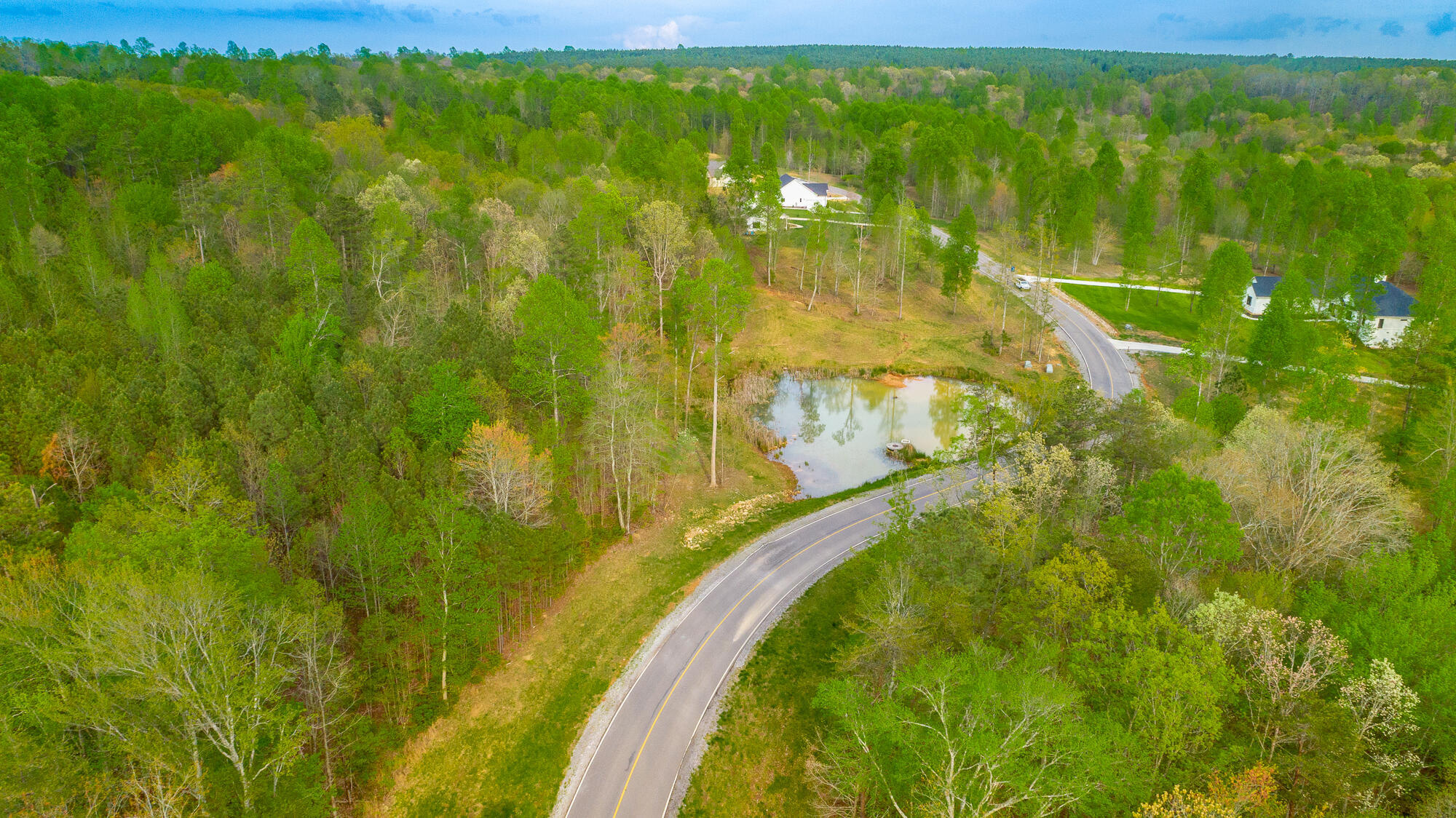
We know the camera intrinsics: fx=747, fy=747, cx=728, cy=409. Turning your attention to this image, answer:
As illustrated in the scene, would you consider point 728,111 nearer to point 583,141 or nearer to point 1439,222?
point 583,141

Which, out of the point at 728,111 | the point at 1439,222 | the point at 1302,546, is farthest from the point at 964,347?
the point at 728,111

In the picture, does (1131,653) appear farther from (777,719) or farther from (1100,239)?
(1100,239)

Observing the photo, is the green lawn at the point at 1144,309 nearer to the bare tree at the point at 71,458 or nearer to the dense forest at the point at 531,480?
the dense forest at the point at 531,480

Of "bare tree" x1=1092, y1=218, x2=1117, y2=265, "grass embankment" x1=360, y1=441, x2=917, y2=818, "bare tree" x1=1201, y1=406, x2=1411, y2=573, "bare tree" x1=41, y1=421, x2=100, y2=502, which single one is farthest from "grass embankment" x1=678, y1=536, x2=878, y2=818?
"bare tree" x1=1092, y1=218, x2=1117, y2=265

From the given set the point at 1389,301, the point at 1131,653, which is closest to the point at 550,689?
the point at 1131,653

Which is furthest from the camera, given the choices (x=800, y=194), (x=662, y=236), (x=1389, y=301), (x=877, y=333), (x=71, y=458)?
(x=800, y=194)

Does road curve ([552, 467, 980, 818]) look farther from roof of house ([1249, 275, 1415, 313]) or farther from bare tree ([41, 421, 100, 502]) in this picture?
roof of house ([1249, 275, 1415, 313])
